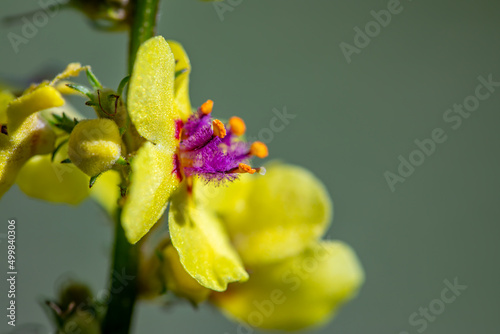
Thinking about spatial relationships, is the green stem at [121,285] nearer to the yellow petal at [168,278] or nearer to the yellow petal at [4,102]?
the yellow petal at [168,278]

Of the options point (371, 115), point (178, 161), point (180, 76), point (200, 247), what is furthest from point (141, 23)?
point (371, 115)

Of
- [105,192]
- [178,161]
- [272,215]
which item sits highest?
[178,161]

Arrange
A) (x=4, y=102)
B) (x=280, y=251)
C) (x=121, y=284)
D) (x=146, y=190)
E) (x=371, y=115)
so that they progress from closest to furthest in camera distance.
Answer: (x=146, y=190)
(x=4, y=102)
(x=121, y=284)
(x=280, y=251)
(x=371, y=115)

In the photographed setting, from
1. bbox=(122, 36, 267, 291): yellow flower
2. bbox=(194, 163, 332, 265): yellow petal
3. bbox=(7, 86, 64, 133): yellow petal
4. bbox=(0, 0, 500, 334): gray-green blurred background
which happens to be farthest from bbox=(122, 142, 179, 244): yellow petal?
bbox=(0, 0, 500, 334): gray-green blurred background

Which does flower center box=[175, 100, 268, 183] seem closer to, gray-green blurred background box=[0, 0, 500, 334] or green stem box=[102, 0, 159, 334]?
green stem box=[102, 0, 159, 334]

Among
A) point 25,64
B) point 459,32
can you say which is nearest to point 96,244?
point 25,64

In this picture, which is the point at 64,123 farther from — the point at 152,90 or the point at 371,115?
the point at 371,115
